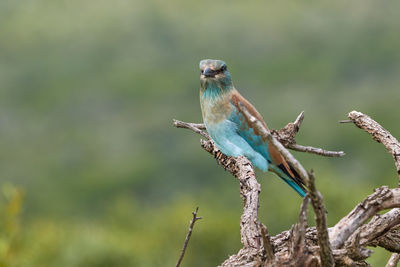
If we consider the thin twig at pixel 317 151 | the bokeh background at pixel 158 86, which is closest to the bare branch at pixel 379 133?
the thin twig at pixel 317 151

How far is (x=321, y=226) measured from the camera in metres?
2.05

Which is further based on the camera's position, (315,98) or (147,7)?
(147,7)

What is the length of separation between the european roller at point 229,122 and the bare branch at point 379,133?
0.90m

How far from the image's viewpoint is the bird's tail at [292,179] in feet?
12.5

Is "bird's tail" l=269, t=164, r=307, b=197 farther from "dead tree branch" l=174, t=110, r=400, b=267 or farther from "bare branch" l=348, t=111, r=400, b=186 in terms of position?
"dead tree branch" l=174, t=110, r=400, b=267

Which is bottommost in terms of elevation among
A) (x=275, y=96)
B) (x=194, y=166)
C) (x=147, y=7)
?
(x=194, y=166)

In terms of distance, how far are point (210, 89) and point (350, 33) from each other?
104 ft

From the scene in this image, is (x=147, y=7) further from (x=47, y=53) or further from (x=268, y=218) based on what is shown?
(x=268, y=218)

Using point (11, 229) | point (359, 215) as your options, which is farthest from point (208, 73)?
point (359, 215)

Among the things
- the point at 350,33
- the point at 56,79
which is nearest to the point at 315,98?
the point at 350,33

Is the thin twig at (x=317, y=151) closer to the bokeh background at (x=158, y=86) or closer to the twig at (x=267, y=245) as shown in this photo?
the twig at (x=267, y=245)

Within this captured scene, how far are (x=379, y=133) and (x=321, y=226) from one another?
1055 mm

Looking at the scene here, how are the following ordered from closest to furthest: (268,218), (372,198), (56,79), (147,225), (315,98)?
(372,198)
(268,218)
(147,225)
(315,98)
(56,79)

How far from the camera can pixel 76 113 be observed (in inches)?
1280
